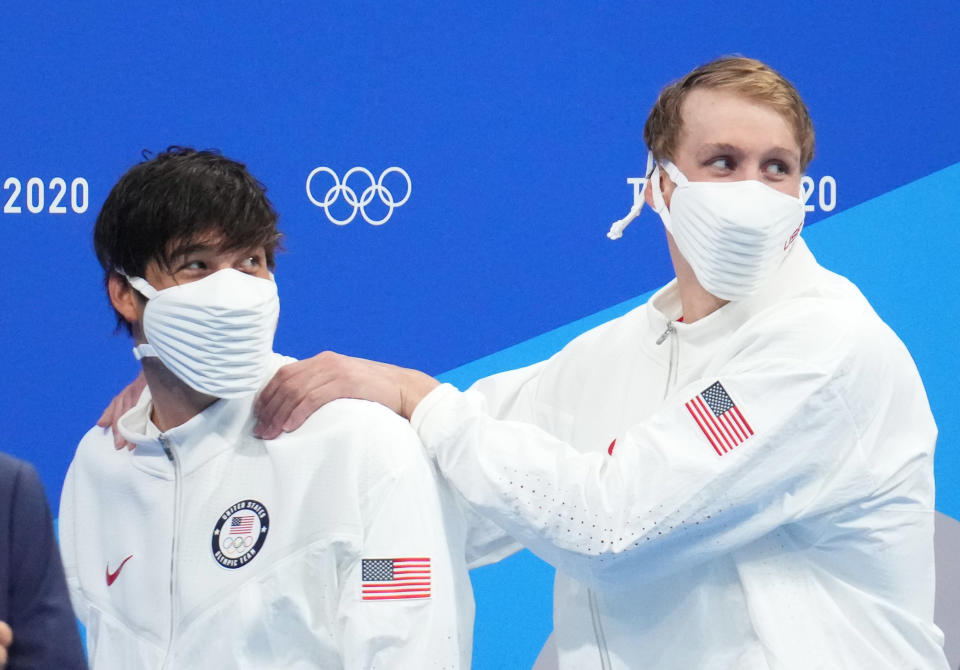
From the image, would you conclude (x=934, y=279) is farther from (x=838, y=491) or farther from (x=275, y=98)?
(x=275, y=98)

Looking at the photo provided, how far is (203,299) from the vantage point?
6.74 ft

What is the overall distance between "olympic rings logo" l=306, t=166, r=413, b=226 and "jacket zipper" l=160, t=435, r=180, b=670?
1.19 meters

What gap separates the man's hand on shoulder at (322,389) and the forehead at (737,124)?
693 millimetres

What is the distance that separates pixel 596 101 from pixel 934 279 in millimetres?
1012

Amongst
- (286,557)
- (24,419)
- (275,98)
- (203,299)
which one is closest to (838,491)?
(286,557)

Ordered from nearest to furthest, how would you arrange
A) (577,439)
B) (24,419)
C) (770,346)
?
(770,346)
(577,439)
(24,419)

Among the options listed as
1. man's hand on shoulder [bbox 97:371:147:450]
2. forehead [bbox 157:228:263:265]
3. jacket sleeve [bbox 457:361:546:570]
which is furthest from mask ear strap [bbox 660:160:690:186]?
man's hand on shoulder [bbox 97:371:147:450]

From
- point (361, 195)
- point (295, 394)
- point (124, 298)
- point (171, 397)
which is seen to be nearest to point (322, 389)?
point (295, 394)

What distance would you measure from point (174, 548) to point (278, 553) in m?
0.21

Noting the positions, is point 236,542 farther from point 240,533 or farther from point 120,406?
point 120,406

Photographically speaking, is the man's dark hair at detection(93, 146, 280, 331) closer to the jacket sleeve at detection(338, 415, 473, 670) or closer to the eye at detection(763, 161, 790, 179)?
the jacket sleeve at detection(338, 415, 473, 670)

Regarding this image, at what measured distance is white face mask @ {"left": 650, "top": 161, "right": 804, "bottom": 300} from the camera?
2180 mm

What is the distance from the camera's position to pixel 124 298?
2248mm

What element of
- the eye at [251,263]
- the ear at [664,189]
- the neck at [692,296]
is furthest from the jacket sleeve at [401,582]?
the ear at [664,189]
